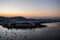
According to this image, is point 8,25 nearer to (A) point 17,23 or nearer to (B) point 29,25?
(A) point 17,23

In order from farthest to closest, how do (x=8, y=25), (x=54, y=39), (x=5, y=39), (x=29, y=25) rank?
(x=29, y=25) → (x=8, y=25) → (x=54, y=39) → (x=5, y=39)

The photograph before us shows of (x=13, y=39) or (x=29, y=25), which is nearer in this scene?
(x=13, y=39)

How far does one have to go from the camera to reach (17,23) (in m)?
10.4

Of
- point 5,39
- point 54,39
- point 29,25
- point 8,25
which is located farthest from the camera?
point 29,25

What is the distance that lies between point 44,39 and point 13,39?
52.4 inches

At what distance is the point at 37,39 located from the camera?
17.7 ft

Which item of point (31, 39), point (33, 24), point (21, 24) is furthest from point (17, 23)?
point (31, 39)

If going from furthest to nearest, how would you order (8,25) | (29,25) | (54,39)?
1. (29,25)
2. (8,25)
3. (54,39)

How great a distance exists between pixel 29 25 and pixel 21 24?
81 centimetres

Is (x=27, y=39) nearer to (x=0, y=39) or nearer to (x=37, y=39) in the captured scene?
(x=37, y=39)

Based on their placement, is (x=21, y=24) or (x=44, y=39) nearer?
(x=44, y=39)

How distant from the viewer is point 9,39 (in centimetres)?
512

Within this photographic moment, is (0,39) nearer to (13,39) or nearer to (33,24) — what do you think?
(13,39)

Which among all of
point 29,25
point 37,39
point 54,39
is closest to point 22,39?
point 37,39
